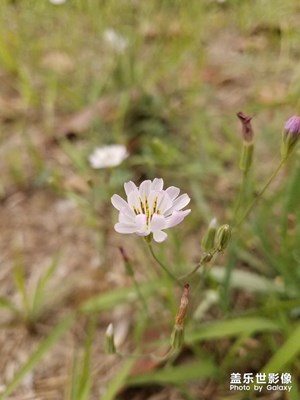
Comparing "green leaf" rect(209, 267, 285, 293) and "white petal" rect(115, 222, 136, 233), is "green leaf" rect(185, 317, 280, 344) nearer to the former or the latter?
"green leaf" rect(209, 267, 285, 293)

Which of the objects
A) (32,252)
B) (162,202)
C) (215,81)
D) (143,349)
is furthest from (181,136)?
(162,202)

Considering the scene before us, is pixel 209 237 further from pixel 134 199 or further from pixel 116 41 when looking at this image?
pixel 116 41

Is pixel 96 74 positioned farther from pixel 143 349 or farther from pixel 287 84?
pixel 143 349

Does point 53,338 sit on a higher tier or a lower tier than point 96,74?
lower

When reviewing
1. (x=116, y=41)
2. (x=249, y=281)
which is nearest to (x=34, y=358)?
(x=249, y=281)

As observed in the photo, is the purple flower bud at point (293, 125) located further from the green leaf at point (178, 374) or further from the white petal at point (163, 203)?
the green leaf at point (178, 374)

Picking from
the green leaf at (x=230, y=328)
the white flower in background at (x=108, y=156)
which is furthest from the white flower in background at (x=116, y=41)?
the green leaf at (x=230, y=328)
